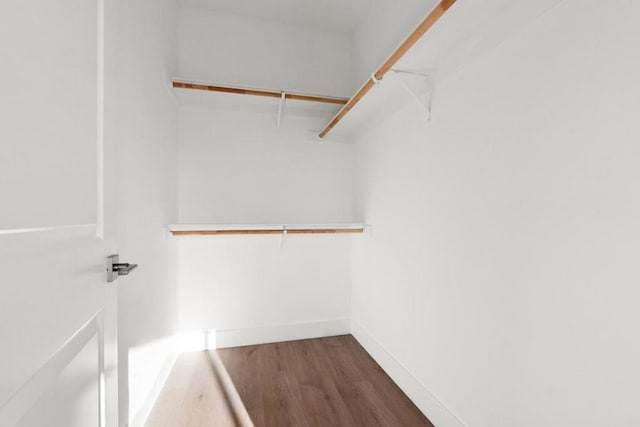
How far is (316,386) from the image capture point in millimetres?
1697

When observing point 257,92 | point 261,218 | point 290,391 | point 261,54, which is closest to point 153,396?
point 290,391

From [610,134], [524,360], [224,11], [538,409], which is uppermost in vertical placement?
[224,11]

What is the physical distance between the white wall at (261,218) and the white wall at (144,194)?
22 cm

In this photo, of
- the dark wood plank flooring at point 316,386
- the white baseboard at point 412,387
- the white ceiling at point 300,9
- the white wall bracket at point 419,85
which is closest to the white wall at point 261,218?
the dark wood plank flooring at point 316,386

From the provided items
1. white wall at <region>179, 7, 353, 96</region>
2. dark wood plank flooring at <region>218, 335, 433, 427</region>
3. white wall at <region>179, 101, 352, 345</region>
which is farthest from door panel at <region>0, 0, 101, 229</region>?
white wall at <region>179, 7, 353, 96</region>

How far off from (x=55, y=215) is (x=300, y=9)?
7.44 feet

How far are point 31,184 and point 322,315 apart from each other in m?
2.17

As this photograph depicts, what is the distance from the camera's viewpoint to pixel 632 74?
27.1 inches

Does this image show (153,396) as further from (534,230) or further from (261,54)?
(261,54)

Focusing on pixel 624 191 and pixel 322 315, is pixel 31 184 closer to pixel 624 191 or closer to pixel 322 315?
pixel 624 191

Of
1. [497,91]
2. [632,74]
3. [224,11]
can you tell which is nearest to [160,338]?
[497,91]

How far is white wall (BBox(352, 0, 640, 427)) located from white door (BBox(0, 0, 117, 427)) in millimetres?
1239

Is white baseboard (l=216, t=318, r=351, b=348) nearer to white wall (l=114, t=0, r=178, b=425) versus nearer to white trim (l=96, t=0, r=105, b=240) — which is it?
white wall (l=114, t=0, r=178, b=425)

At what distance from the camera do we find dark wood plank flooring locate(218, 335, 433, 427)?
1.44 metres
